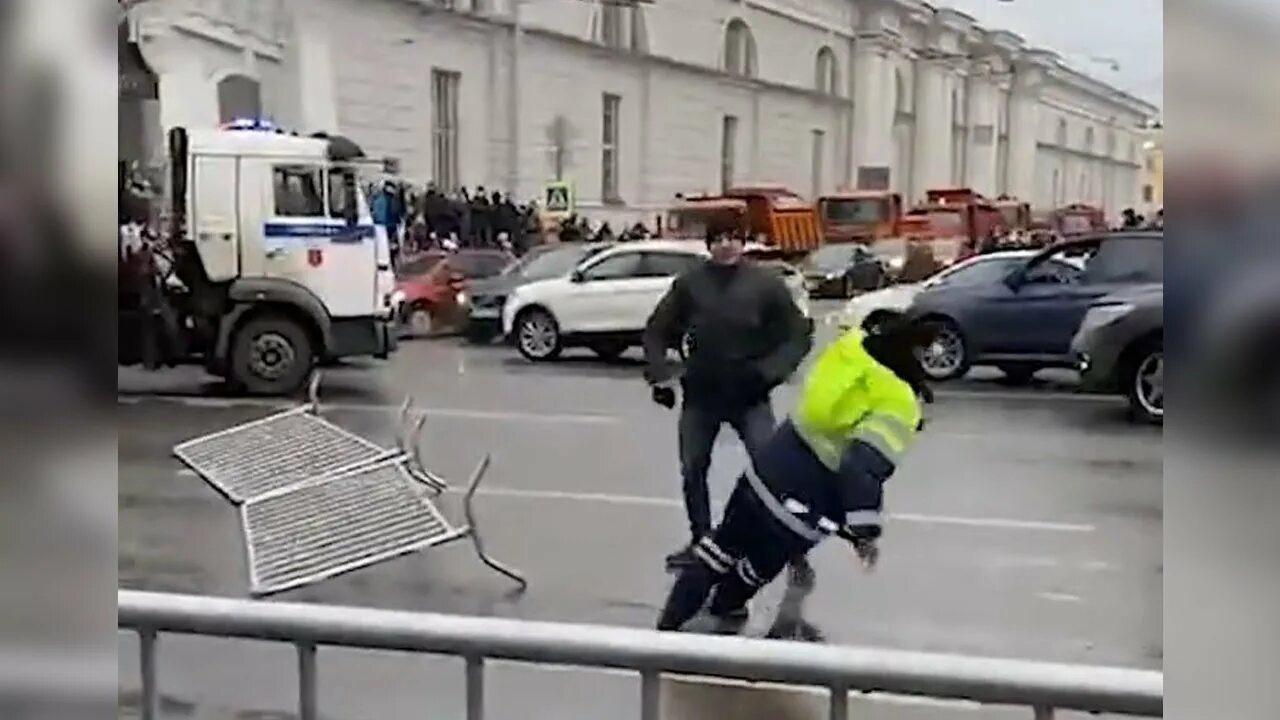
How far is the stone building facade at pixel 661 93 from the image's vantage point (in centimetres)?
222

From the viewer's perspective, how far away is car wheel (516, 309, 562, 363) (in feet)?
12.7

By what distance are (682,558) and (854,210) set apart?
1036mm

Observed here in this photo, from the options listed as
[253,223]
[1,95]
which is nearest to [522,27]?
[1,95]

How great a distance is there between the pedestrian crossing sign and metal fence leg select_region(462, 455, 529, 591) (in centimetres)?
100

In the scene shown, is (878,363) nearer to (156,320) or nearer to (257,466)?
(257,466)

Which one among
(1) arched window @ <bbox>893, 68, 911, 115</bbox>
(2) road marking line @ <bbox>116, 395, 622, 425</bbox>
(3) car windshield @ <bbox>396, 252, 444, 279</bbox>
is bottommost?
(2) road marking line @ <bbox>116, 395, 622, 425</bbox>

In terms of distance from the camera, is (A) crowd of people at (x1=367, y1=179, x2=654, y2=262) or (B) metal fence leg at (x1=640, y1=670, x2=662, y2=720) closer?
(B) metal fence leg at (x1=640, y1=670, x2=662, y2=720)

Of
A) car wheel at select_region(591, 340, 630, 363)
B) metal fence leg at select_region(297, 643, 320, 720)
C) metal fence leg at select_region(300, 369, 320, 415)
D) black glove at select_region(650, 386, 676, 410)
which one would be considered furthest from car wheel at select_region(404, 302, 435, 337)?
metal fence leg at select_region(297, 643, 320, 720)

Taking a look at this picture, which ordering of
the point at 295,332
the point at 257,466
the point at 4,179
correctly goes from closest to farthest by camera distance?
the point at 4,179 < the point at 257,466 < the point at 295,332

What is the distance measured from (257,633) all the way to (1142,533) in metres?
1.46

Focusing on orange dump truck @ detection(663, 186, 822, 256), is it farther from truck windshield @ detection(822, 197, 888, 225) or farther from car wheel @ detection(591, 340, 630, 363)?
car wheel @ detection(591, 340, 630, 363)

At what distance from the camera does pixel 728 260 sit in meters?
2.96

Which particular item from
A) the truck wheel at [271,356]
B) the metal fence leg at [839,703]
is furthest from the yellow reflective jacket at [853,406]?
the truck wheel at [271,356]

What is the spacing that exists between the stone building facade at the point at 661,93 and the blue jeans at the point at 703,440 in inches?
17.7
